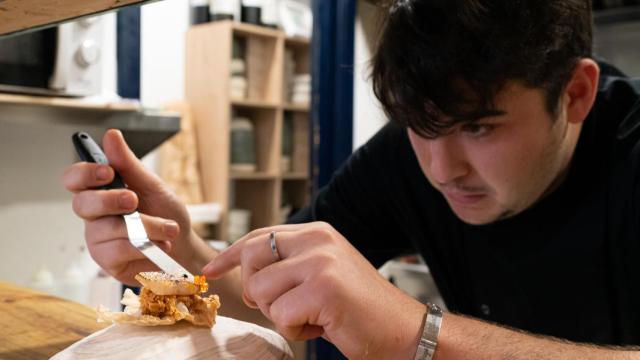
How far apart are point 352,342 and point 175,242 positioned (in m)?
0.53

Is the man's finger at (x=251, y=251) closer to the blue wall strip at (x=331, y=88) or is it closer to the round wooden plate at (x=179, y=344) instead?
the round wooden plate at (x=179, y=344)

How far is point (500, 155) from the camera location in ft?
3.13

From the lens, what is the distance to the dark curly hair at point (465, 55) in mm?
903

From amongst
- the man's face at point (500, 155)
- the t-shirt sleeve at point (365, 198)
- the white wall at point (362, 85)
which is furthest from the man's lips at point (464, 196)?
the white wall at point (362, 85)

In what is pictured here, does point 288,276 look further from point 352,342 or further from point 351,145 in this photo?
point 351,145

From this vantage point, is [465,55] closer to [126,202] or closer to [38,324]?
[126,202]

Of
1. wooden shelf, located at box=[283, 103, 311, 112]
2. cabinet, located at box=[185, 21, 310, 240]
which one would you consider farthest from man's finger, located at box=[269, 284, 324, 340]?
wooden shelf, located at box=[283, 103, 311, 112]

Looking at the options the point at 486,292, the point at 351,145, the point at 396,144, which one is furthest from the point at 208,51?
the point at 486,292

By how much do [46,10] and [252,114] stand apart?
10.8 feet

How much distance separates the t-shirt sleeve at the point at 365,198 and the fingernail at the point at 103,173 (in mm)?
519

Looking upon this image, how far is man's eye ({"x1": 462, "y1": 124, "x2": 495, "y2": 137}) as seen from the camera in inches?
36.6

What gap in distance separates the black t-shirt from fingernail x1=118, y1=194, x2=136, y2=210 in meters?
0.61

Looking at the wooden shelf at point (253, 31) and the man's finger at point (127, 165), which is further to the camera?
the wooden shelf at point (253, 31)

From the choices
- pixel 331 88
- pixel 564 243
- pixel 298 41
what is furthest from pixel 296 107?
pixel 564 243
